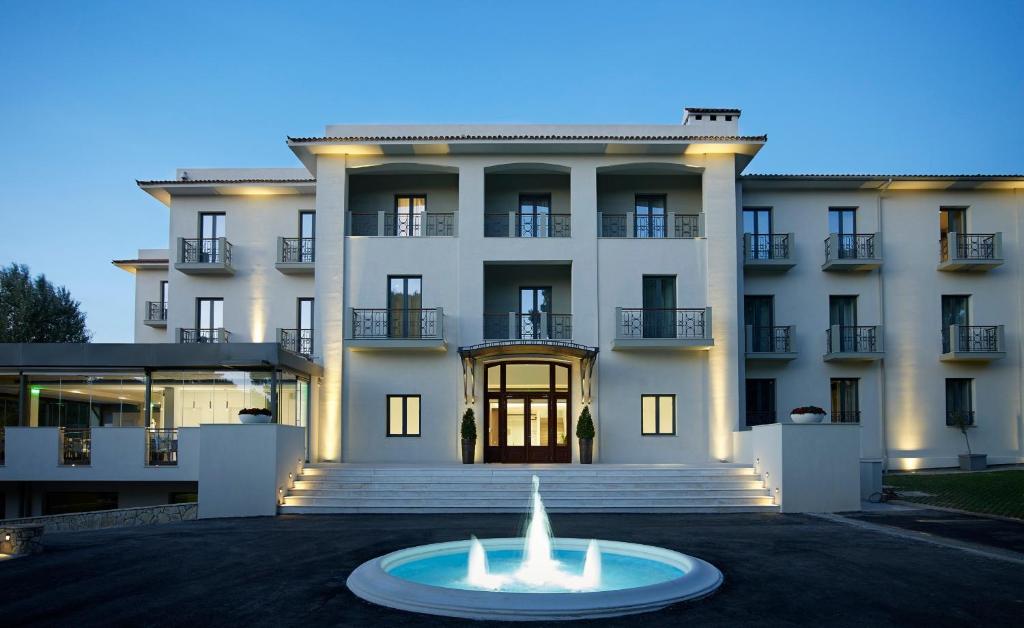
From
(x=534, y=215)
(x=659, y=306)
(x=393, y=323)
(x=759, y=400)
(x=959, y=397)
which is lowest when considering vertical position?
(x=759, y=400)

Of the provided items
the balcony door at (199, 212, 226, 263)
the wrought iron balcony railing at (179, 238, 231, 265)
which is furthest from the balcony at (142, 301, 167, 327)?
the balcony door at (199, 212, 226, 263)

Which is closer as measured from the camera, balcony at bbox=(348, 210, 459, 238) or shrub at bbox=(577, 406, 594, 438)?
shrub at bbox=(577, 406, 594, 438)

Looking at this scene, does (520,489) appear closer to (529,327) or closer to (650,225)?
(529,327)

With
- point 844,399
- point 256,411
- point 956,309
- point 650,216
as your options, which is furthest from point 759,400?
point 256,411

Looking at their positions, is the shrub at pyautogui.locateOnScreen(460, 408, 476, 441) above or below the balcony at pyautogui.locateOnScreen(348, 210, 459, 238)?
below

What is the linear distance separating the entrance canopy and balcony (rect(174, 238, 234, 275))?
8612mm

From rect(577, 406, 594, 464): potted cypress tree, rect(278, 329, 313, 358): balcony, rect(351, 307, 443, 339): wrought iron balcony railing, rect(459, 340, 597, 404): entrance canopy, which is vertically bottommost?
→ rect(577, 406, 594, 464): potted cypress tree

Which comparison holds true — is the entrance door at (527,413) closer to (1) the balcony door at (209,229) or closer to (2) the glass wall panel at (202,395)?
(2) the glass wall panel at (202,395)

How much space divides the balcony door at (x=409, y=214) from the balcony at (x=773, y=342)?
424 inches

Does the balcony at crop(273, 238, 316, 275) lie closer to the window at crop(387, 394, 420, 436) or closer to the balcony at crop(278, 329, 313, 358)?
the balcony at crop(278, 329, 313, 358)

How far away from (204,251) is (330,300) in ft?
18.9

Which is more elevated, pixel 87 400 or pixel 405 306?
pixel 405 306

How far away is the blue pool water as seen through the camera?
31.2 feet

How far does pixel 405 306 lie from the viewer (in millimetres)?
23500
